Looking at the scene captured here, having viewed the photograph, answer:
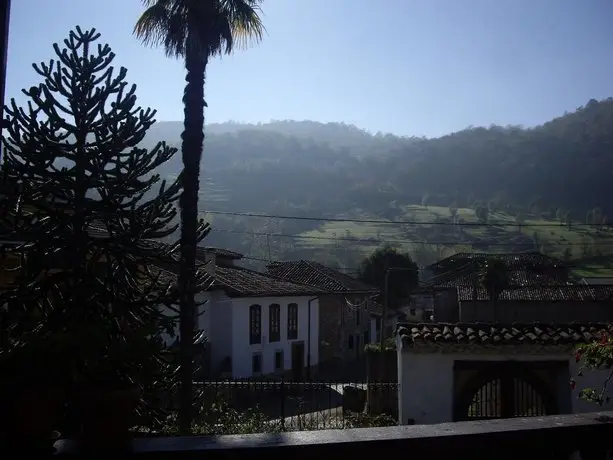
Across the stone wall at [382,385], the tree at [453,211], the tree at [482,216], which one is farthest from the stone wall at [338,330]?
the tree at [453,211]

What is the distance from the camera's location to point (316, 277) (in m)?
55.2

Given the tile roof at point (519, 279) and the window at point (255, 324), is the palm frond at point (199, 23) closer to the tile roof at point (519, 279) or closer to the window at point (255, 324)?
the window at point (255, 324)

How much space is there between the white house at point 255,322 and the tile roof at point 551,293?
1194 centimetres

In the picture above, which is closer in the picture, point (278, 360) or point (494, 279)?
point (278, 360)

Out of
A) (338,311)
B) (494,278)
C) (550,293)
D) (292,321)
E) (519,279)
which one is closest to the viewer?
(292,321)

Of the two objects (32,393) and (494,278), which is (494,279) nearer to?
(494,278)

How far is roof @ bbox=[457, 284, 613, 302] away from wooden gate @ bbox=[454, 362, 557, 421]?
3436 cm

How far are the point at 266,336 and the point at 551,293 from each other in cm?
2189

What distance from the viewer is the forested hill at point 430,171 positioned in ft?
428

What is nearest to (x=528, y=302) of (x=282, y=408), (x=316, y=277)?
(x=316, y=277)

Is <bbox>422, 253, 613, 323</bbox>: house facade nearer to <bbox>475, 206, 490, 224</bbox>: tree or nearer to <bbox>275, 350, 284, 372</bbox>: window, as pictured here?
<bbox>275, 350, 284, 372</bbox>: window

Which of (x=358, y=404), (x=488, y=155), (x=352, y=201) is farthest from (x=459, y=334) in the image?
(x=488, y=155)

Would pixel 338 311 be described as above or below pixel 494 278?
below

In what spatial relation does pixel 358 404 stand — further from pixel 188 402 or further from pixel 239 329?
pixel 239 329
